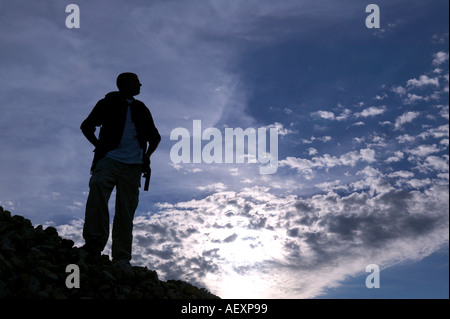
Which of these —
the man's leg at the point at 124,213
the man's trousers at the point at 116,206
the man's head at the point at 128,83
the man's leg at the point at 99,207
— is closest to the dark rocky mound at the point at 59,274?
the man's leg at the point at 99,207

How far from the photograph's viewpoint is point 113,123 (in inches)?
338

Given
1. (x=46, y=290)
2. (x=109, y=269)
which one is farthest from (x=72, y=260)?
(x=46, y=290)

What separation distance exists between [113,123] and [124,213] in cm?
173

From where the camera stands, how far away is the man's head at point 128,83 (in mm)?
8984

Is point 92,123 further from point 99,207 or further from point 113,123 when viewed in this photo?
point 99,207

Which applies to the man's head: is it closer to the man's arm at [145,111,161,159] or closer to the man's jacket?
the man's jacket

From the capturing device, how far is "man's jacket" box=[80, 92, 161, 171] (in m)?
8.51

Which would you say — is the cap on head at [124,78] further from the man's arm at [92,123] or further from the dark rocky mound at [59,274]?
the dark rocky mound at [59,274]

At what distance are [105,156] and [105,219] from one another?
1.17 m

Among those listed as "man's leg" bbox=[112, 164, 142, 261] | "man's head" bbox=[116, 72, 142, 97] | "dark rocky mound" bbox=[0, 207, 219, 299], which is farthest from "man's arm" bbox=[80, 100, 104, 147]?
"dark rocky mound" bbox=[0, 207, 219, 299]
